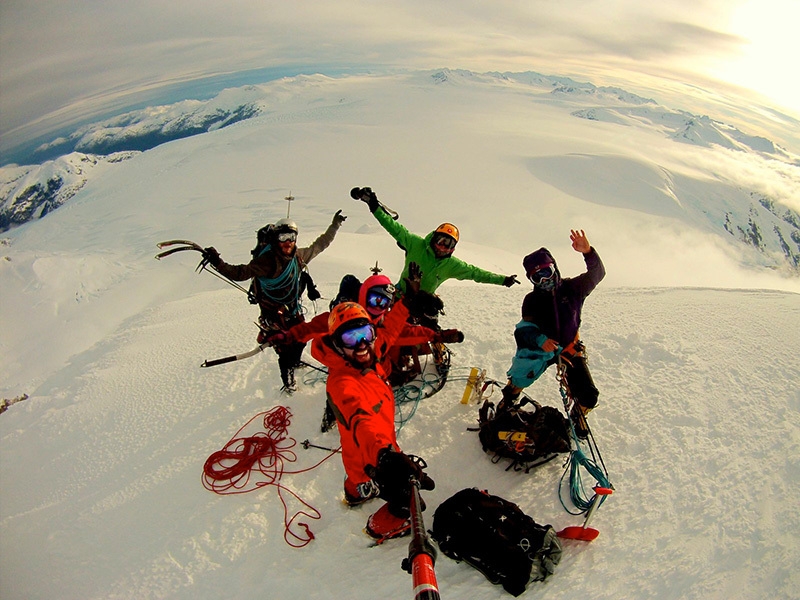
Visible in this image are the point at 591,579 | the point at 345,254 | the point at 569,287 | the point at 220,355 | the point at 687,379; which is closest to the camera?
the point at 591,579

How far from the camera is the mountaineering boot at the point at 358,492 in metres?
3.47

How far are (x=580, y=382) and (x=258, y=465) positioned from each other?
3552 mm

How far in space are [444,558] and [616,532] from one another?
1379 mm

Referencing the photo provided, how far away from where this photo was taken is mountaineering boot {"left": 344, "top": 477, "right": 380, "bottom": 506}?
3.47 metres

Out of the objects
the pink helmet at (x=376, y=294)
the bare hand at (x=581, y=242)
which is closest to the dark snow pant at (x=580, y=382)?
the bare hand at (x=581, y=242)

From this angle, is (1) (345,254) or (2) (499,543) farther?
(1) (345,254)

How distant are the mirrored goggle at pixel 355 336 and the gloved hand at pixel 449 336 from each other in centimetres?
107

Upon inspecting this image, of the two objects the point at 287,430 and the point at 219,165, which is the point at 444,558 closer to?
the point at 287,430

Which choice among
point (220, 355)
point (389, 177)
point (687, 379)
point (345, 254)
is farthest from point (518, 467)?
point (389, 177)

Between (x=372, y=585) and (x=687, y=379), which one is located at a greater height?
(x=687, y=379)

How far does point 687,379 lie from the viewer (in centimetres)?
466

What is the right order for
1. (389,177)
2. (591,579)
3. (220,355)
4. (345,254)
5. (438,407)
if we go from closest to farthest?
(591,579), (438,407), (220,355), (345,254), (389,177)

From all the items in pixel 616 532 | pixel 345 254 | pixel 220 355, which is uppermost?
pixel 616 532

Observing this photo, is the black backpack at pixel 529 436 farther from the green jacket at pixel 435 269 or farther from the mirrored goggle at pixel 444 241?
the mirrored goggle at pixel 444 241
